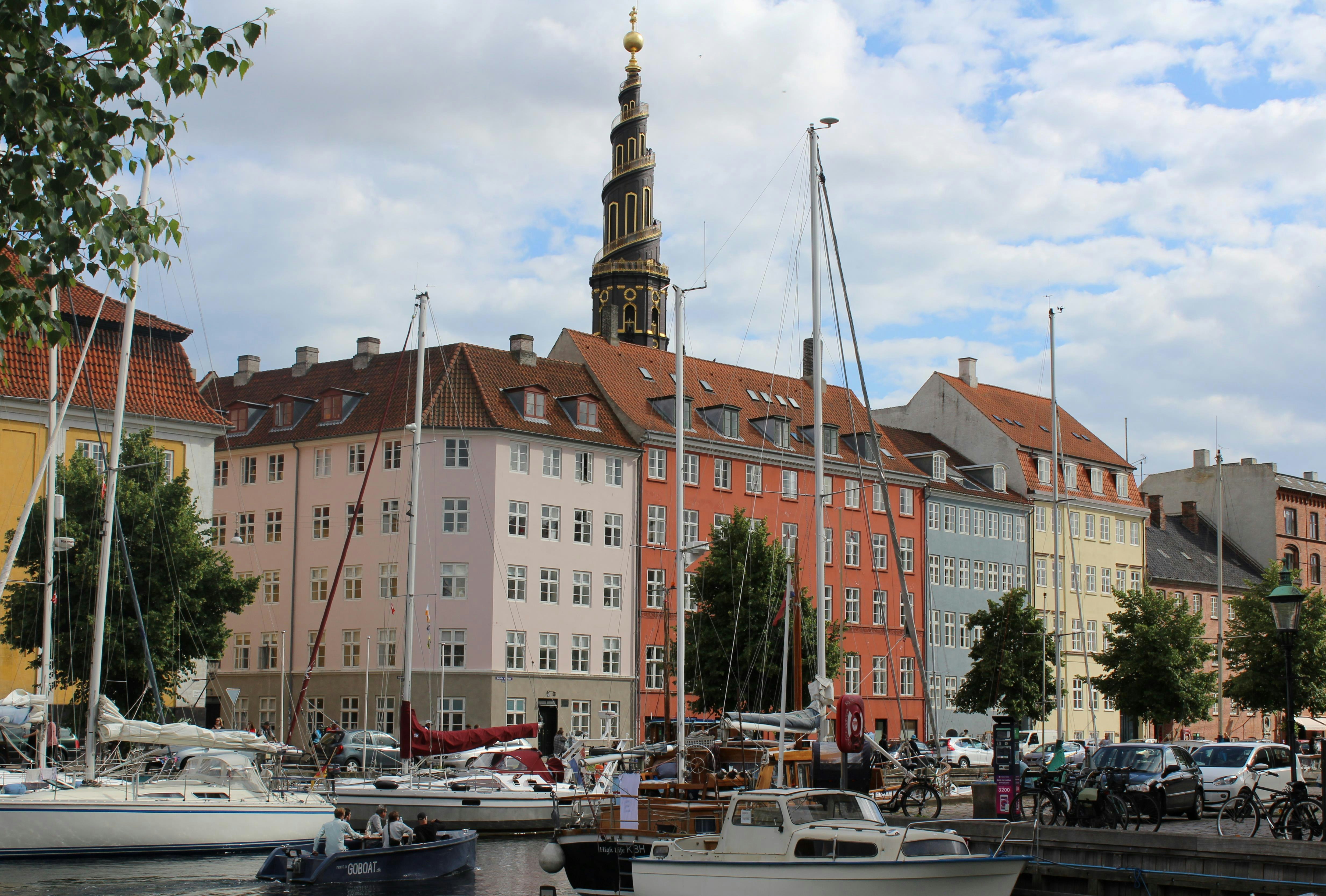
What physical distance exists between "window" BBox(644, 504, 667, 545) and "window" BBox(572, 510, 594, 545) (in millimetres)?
3048

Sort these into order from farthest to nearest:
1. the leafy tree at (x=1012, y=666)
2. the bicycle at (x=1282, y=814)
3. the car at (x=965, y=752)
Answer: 1. the leafy tree at (x=1012, y=666)
2. the car at (x=965, y=752)
3. the bicycle at (x=1282, y=814)

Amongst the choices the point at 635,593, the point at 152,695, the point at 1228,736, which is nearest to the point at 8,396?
the point at 152,695

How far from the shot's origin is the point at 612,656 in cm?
6347

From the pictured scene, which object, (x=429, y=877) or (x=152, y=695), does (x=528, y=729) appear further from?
(x=429, y=877)

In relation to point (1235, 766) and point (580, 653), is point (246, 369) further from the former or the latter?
point (1235, 766)

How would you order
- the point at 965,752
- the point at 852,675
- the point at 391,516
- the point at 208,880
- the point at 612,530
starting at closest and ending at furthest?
1. the point at 208,880
2. the point at 965,752
3. the point at 391,516
4. the point at 612,530
5. the point at 852,675

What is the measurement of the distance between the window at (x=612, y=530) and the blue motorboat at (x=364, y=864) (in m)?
35.5

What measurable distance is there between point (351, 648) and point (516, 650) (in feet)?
23.4

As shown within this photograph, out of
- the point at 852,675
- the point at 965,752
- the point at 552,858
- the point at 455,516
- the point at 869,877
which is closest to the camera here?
the point at 869,877

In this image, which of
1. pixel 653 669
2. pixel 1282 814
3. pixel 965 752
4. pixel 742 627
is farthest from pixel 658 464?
pixel 1282 814

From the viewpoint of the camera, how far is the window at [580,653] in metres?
61.9

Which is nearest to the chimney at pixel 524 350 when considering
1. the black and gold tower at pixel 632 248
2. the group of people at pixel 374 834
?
the black and gold tower at pixel 632 248

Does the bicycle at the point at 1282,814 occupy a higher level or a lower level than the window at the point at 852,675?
lower

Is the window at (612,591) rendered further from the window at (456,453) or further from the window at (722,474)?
the window at (456,453)
